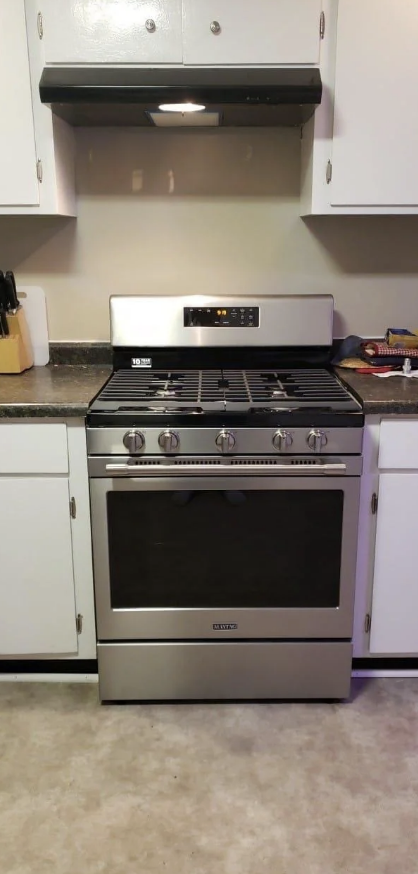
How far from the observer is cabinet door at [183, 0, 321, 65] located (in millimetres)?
1851

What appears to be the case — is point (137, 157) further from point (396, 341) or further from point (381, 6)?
point (396, 341)

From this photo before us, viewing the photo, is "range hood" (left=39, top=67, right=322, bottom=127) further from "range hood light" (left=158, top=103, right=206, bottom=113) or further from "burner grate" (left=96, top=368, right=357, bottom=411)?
"burner grate" (left=96, top=368, right=357, bottom=411)

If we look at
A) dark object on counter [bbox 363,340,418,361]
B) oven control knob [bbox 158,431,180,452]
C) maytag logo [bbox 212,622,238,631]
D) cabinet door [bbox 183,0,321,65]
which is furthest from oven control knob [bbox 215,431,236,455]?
cabinet door [bbox 183,0,321,65]

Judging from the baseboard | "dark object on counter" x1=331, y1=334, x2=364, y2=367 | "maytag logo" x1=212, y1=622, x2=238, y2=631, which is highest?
"dark object on counter" x1=331, y1=334, x2=364, y2=367

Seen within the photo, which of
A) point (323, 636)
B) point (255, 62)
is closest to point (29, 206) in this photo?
point (255, 62)

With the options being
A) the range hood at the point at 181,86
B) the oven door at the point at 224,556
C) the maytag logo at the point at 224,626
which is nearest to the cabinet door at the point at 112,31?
the range hood at the point at 181,86

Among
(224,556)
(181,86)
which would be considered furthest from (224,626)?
(181,86)

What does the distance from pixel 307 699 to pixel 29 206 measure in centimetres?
165

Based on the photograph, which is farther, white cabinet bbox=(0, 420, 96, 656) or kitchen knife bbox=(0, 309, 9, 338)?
kitchen knife bbox=(0, 309, 9, 338)

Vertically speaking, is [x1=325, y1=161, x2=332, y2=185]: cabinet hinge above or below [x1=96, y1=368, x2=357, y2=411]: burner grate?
above

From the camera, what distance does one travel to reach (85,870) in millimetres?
1492

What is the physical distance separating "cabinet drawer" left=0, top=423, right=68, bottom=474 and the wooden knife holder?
380 millimetres

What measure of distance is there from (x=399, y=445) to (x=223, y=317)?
0.71 meters

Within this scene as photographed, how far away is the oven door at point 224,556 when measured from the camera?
1824mm
